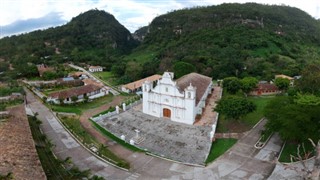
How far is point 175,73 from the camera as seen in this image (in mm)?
57500

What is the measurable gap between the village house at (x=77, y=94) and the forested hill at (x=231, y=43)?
16313mm

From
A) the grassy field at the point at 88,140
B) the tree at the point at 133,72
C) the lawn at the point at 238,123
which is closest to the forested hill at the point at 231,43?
the tree at the point at 133,72

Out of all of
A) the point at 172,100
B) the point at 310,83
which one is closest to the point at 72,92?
the point at 172,100

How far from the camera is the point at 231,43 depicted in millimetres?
82688

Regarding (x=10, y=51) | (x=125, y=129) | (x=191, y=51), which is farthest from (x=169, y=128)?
(x=10, y=51)

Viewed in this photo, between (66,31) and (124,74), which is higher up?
(66,31)

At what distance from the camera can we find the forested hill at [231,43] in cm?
6388

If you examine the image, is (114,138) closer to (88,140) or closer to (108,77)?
(88,140)

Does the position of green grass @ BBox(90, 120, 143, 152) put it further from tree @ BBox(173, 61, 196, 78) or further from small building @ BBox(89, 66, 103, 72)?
small building @ BBox(89, 66, 103, 72)

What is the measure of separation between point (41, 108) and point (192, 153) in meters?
23.4

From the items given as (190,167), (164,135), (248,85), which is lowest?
(190,167)

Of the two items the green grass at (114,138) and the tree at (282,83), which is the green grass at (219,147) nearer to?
the green grass at (114,138)

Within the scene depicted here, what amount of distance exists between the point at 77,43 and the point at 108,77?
148 feet

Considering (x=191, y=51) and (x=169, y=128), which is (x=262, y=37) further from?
(x=169, y=128)
